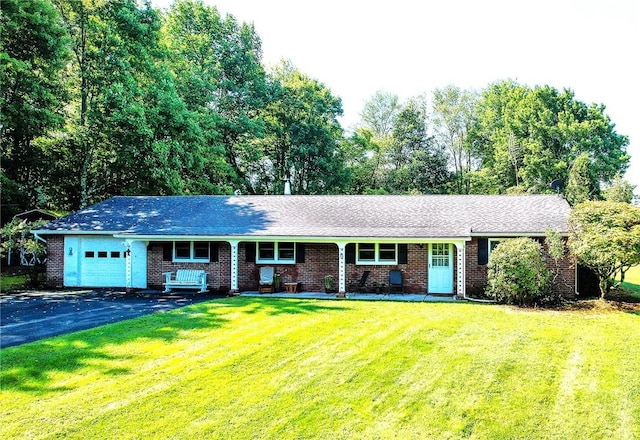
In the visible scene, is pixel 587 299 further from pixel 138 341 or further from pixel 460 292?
pixel 138 341

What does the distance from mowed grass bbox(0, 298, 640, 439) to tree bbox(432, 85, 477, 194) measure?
1390 inches

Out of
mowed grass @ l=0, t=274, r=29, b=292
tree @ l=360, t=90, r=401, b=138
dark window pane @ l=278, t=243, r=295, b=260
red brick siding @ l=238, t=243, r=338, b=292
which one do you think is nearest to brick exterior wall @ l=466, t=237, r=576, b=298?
red brick siding @ l=238, t=243, r=338, b=292

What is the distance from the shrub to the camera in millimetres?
13297

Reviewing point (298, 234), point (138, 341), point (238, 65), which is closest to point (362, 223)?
point (298, 234)

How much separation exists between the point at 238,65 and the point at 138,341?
98.1ft

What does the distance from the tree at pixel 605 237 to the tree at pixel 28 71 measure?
2320 cm

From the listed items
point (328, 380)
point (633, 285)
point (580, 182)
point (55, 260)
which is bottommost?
point (328, 380)

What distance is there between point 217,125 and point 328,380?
28850 millimetres

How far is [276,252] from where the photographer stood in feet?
55.0

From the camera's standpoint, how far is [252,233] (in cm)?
1608

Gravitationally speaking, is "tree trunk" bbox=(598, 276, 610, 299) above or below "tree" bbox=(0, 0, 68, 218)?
below

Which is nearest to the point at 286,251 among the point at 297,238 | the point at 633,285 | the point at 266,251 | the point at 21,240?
the point at 266,251

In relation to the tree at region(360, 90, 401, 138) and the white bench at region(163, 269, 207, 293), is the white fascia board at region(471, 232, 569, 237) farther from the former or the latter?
the tree at region(360, 90, 401, 138)

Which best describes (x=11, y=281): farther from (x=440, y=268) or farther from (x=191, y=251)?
(x=440, y=268)
